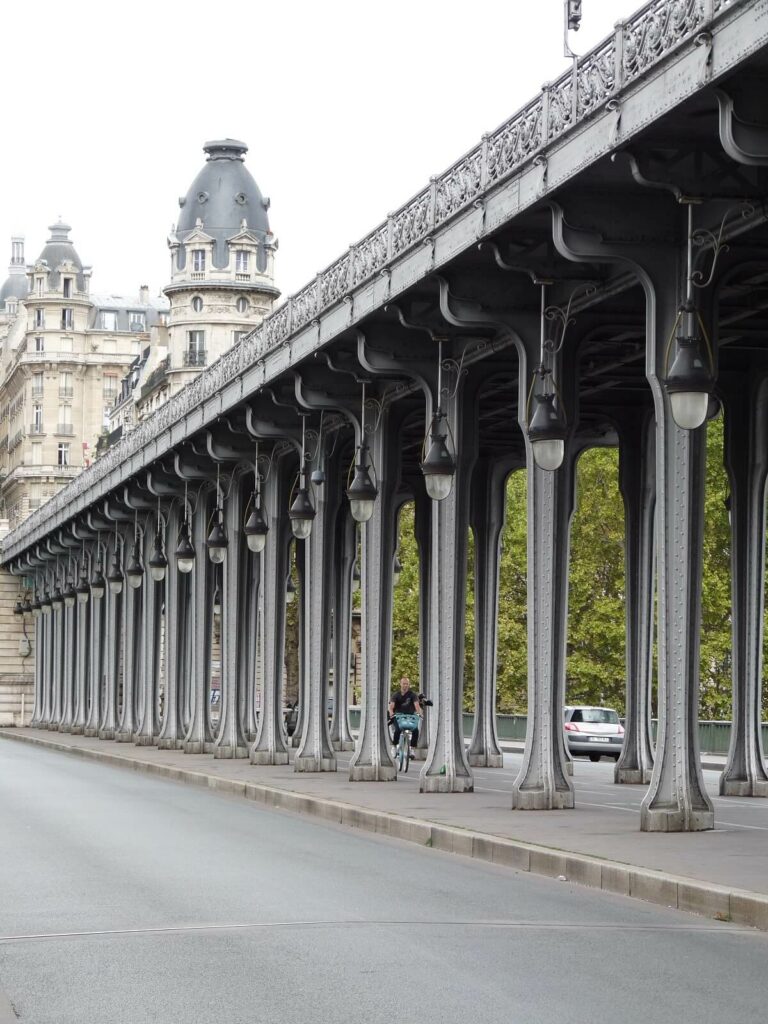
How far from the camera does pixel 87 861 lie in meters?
16.8

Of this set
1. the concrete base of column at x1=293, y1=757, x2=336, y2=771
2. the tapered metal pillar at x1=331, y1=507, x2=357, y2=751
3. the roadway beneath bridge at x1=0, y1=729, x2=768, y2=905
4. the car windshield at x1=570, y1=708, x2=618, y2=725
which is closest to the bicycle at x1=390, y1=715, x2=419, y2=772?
the roadway beneath bridge at x1=0, y1=729, x2=768, y2=905

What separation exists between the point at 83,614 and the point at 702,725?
34586 mm

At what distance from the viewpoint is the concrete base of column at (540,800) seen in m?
22.1

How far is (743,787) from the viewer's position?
26344 mm

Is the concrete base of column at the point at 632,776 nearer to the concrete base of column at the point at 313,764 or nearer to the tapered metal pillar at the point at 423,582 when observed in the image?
the concrete base of column at the point at 313,764

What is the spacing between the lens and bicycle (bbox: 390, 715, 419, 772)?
31812 mm

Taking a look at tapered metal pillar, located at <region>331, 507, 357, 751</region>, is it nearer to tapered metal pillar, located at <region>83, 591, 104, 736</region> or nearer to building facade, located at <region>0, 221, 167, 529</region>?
tapered metal pillar, located at <region>83, 591, 104, 736</region>

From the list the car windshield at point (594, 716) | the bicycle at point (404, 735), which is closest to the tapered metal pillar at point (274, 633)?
the bicycle at point (404, 735)

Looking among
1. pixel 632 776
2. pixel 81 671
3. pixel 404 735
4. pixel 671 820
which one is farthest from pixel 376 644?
pixel 81 671

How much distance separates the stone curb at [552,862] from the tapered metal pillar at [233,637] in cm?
1509

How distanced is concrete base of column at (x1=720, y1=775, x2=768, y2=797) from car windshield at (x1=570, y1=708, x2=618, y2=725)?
2599 centimetres

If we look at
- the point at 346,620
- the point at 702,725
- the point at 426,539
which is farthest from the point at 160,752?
the point at 702,725

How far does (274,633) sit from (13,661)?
66232 millimetres

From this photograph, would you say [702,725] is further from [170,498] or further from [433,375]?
[433,375]
